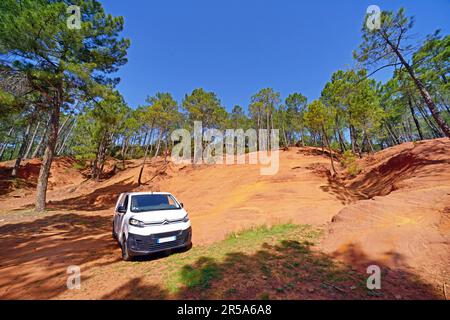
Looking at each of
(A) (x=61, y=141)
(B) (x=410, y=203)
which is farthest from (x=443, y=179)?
(A) (x=61, y=141)

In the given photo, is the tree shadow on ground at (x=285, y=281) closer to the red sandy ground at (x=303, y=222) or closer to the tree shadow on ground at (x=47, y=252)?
the red sandy ground at (x=303, y=222)

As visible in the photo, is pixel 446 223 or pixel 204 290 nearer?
pixel 204 290

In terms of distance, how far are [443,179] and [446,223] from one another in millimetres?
4722

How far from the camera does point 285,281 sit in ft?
10.9

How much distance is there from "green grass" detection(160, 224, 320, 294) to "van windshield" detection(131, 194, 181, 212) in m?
1.47

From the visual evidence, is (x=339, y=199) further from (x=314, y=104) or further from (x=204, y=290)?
(x=204, y=290)

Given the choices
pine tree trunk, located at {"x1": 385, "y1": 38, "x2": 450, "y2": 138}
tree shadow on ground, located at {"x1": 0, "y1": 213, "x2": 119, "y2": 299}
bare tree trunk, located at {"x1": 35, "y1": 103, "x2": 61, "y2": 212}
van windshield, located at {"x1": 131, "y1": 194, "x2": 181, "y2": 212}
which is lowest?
tree shadow on ground, located at {"x1": 0, "y1": 213, "x2": 119, "y2": 299}

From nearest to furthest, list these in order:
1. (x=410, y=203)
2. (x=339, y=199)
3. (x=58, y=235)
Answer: (x=410, y=203) → (x=58, y=235) → (x=339, y=199)

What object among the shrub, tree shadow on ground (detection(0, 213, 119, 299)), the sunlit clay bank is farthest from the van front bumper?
the shrub

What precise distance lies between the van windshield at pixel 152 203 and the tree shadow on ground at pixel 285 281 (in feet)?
6.62

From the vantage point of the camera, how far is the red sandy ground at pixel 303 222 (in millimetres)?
3777

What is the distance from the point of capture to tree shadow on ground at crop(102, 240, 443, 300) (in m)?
2.97

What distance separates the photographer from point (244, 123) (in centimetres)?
3603

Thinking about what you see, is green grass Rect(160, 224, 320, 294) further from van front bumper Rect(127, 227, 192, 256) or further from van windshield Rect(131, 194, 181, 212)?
van windshield Rect(131, 194, 181, 212)
